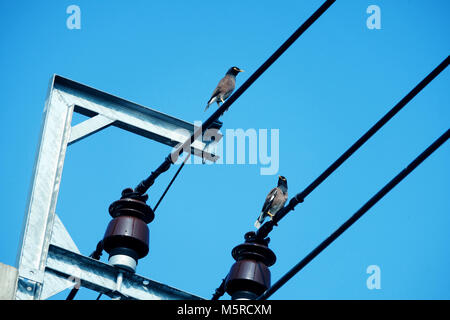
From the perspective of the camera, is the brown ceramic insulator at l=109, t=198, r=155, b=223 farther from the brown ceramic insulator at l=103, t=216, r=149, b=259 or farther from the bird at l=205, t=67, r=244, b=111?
the bird at l=205, t=67, r=244, b=111

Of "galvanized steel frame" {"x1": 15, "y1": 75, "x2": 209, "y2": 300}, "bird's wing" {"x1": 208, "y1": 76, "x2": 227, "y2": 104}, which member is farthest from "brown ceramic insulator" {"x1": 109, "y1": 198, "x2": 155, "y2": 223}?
"bird's wing" {"x1": 208, "y1": 76, "x2": 227, "y2": 104}

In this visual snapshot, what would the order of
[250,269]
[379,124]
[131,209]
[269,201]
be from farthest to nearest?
[269,201]
[131,209]
[250,269]
[379,124]

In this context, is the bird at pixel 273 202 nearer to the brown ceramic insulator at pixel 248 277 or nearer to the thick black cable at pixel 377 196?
the brown ceramic insulator at pixel 248 277

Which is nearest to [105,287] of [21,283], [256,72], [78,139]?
[21,283]

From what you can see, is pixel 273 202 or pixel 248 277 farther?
pixel 273 202

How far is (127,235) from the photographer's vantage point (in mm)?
5668

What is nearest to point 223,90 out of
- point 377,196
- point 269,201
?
point 269,201

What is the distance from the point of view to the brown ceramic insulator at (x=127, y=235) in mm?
5684

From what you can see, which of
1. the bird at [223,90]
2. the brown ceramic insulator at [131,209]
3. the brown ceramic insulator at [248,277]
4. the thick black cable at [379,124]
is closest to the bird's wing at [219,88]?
the bird at [223,90]

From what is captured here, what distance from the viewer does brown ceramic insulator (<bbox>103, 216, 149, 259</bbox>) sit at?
5.68 metres

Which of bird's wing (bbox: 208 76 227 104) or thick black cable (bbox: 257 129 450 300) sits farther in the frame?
bird's wing (bbox: 208 76 227 104)

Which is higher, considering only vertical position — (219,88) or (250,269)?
(219,88)

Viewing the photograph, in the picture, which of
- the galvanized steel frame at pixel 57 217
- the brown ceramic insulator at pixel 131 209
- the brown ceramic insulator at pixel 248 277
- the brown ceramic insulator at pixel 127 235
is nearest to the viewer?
the galvanized steel frame at pixel 57 217

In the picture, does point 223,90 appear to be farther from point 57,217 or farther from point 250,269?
point 57,217
